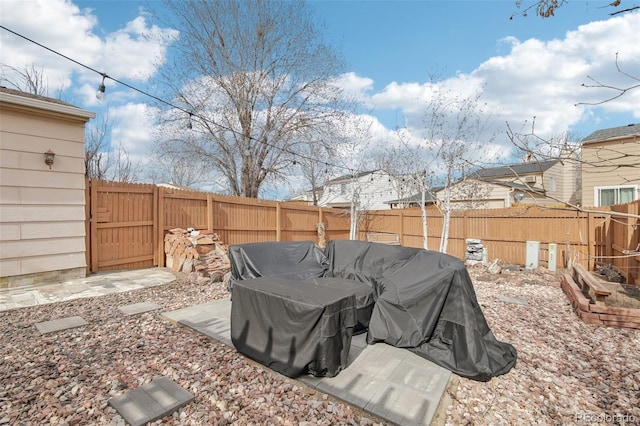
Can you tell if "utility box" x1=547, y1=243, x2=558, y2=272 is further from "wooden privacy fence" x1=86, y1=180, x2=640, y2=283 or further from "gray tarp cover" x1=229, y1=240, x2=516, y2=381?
"gray tarp cover" x1=229, y1=240, x2=516, y2=381

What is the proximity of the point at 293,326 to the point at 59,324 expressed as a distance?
294 centimetres

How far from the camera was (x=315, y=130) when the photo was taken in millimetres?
12805

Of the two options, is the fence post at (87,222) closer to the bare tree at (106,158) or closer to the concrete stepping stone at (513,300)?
the bare tree at (106,158)

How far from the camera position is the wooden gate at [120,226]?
19.1ft

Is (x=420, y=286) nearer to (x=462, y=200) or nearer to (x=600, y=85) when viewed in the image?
(x=600, y=85)

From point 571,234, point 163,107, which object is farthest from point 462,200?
point 163,107

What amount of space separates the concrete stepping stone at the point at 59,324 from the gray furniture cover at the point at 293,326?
6.69 feet

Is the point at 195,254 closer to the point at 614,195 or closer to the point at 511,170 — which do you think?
the point at 511,170

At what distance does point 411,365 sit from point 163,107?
12.5 m

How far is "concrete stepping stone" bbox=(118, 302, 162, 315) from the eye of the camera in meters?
4.02

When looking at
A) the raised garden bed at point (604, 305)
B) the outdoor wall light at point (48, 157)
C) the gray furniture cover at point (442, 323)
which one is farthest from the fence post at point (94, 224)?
the raised garden bed at point (604, 305)

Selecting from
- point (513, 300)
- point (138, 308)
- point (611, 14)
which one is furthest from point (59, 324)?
point (513, 300)

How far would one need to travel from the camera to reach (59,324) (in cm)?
350

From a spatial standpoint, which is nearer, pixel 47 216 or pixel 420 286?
pixel 420 286
